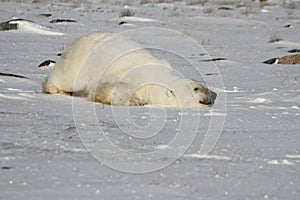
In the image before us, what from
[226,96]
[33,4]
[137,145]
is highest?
[137,145]

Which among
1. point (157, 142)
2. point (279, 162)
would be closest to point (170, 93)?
point (157, 142)

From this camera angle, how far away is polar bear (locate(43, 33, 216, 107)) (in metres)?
7.66

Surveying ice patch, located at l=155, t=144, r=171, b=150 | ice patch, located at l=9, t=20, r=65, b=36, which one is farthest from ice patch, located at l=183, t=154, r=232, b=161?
ice patch, located at l=9, t=20, r=65, b=36

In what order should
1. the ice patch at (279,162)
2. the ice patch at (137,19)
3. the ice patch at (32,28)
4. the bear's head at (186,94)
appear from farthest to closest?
1. the ice patch at (137,19)
2. the ice patch at (32,28)
3. the bear's head at (186,94)
4. the ice patch at (279,162)

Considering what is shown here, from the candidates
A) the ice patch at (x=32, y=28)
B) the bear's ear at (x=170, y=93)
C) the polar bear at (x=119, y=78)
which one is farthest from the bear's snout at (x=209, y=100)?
the ice patch at (x=32, y=28)

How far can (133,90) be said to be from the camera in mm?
7688

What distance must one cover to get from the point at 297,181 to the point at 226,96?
4688 mm

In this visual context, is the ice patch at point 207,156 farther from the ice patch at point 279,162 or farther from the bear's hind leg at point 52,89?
the bear's hind leg at point 52,89

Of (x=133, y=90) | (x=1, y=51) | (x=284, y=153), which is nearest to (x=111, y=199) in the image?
(x=284, y=153)

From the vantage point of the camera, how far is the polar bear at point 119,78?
301 inches

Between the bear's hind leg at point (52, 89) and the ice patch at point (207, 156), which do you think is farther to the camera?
the bear's hind leg at point (52, 89)

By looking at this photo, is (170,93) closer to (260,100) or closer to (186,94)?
(186,94)

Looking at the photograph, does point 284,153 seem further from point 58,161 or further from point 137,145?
point 58,161

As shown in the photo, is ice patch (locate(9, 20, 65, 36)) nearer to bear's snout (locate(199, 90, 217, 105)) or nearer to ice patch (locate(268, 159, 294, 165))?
bear's snout (locate(199, 90, 217, 105))
